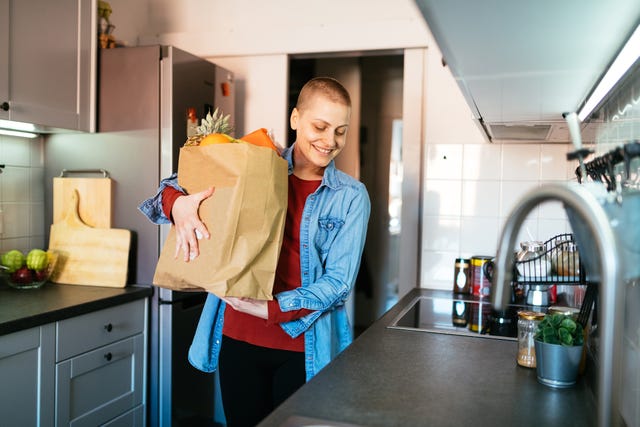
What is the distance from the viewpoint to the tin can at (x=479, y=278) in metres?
2.27

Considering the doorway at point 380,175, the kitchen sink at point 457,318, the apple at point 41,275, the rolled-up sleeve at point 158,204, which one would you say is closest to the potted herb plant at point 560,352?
the kitchen sink at point 457,318

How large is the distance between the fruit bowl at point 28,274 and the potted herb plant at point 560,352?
5.86 feet

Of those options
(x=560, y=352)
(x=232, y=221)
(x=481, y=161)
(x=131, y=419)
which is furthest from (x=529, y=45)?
(x=131, y=419)

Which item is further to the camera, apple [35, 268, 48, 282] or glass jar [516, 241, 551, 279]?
apple [35, 268, 48, 282]

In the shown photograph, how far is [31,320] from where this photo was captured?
5.75ft

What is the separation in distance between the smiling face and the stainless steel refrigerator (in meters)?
0.95

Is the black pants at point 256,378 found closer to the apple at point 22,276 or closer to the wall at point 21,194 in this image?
the apple at point 22,276

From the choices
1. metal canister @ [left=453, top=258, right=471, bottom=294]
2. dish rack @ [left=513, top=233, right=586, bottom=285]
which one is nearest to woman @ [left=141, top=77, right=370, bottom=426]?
dish rack @ [left=513, top=233, right=586, bottom=285]

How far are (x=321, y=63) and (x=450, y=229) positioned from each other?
6.81 feet

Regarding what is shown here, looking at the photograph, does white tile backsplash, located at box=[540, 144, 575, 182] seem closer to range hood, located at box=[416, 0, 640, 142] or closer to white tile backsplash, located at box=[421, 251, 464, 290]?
white tile backsplash, located at box=[421, 251, 464, 290]

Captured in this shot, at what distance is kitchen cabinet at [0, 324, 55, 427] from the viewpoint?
67.3 inches

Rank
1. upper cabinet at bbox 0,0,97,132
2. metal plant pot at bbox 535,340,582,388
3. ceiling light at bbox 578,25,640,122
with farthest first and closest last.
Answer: upper cabinet at bbox 0,0,97,132 < metal plant pot at bbox 535,340,582,388 < ceiling light at bbox 578,25,640,122


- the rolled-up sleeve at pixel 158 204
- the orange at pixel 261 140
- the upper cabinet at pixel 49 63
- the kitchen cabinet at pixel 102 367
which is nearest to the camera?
the orange at pixel 261 140

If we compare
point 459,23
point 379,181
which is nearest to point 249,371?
point 459,23
